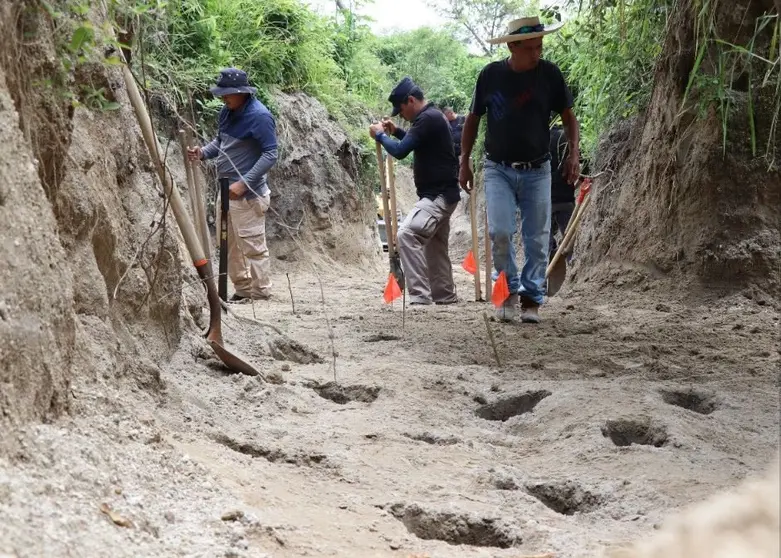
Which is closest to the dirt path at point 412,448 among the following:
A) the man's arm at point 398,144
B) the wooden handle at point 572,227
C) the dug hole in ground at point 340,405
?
the dug hole in ground at point 340,405

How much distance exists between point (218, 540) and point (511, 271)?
13.8 feet

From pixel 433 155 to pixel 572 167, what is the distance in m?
1.36

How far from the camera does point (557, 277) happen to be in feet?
29.2

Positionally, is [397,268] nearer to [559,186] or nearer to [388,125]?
[388,125]

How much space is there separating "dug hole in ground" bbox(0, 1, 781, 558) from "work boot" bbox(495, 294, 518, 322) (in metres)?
0.19

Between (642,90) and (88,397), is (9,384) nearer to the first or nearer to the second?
(88,397)

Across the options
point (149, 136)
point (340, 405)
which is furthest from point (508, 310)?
point (149, 136)

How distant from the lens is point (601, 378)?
14.6 feet

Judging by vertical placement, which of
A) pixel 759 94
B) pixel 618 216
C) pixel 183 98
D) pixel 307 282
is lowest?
pixel 307 282

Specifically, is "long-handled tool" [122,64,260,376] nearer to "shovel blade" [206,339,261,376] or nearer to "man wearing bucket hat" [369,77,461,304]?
"shovel blade" [206,339,261,376]

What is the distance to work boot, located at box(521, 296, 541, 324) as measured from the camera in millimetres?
5988

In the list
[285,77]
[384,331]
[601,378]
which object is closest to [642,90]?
[384,331]

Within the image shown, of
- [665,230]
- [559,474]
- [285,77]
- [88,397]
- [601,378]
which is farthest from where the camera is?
[285,77]

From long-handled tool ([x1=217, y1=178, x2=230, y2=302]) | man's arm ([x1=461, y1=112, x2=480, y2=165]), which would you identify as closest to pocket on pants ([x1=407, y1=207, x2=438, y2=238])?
man's arm ([x1=461, y1=112, x2=480, y2=165])
